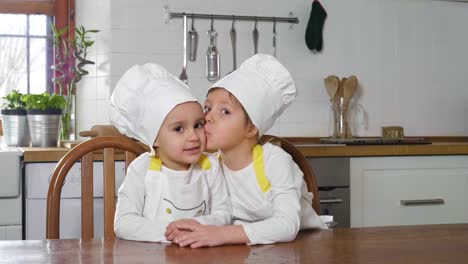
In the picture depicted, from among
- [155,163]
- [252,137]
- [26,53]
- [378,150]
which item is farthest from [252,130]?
[26,53]

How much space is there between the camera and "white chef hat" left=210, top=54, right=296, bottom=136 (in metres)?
1.46

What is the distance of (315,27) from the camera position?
3.21 meters

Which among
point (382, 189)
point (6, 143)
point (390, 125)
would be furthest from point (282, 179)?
point (390, 125)

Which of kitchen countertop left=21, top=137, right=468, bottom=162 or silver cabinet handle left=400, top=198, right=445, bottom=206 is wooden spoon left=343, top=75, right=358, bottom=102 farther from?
silver cabinet handle left=400, top=198, right=445, bottom=206

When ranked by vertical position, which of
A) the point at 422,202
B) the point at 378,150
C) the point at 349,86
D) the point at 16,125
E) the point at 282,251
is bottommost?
the point at 422,202

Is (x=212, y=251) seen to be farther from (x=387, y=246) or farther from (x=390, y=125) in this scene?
(x=390, y=125)

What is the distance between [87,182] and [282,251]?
69 cm

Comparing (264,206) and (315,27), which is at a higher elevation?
(315,27)

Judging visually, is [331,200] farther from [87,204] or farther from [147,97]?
[147,97]

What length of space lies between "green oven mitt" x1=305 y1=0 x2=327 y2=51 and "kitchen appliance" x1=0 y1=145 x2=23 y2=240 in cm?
143

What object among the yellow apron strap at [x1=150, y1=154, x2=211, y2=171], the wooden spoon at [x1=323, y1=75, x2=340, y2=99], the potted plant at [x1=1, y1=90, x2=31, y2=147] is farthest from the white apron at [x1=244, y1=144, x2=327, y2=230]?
the wooden spoon at [x1=323, y1=75, x2=340, y2=99]

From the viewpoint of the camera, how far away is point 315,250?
1.17 meters

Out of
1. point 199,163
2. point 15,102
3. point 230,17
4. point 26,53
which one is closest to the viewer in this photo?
point 199,163

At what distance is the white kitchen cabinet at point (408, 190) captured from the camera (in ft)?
9.21
